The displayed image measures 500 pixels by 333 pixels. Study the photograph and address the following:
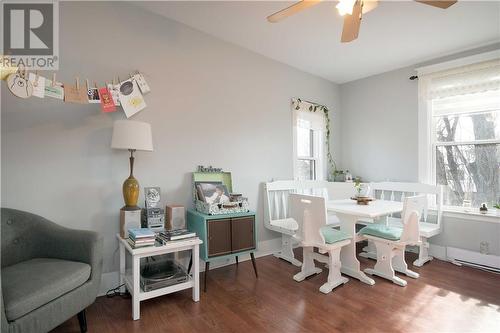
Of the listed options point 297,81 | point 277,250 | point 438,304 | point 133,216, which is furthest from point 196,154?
point 438,304

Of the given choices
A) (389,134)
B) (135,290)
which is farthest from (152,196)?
(389,134)

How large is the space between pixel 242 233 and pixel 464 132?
3.02m

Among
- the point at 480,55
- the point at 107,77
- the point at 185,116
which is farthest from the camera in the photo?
the point at 480,55

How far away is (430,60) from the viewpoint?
11.4 ft

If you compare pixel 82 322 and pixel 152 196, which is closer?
pixel 82 322

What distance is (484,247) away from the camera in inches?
119

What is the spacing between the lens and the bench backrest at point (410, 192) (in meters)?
3.25

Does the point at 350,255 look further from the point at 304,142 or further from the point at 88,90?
the point at 88,90

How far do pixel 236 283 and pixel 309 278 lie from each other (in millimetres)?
738

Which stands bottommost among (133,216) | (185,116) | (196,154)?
(133,216)

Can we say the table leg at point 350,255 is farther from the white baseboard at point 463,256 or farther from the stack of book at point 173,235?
the stack of book at point 173,235

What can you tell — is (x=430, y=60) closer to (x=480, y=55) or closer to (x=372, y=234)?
(x=480, y=55)

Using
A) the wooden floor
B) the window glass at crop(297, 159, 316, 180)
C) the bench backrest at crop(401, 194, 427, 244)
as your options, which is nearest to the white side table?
the wooden floor

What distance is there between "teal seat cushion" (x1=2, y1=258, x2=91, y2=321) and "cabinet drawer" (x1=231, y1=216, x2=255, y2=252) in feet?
4.03
